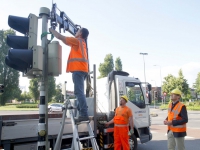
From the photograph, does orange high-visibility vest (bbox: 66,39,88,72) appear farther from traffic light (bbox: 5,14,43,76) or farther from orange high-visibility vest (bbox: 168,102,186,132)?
orange high-visibility vest (bbox: 168,102,186,132)

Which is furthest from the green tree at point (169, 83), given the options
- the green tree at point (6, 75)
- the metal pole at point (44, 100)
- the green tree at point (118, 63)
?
the metal pole at point (44, 100)

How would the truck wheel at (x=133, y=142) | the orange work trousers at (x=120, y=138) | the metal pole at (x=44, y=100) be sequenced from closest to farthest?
1. the metal pole at (x=44, y=100)
2. the orange work trousers at (x=120, y=138)
3. the truck wheel at (x=133, y=142)

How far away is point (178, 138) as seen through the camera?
512 cm

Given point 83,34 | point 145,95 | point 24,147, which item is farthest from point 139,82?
point 24,147

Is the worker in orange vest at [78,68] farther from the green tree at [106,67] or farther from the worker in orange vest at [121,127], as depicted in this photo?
the green tree at [106,67]

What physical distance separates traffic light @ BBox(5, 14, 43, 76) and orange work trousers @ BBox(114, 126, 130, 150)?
12.2 feet

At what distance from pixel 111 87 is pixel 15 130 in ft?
12.9

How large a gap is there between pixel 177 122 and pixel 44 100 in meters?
3.46

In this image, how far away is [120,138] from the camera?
6.18m

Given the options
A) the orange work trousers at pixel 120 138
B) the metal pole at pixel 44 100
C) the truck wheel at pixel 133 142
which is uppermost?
the metal pole at pixel 44 100

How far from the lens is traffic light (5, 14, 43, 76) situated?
325 centimetres

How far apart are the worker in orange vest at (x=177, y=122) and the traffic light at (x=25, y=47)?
3.72 meters

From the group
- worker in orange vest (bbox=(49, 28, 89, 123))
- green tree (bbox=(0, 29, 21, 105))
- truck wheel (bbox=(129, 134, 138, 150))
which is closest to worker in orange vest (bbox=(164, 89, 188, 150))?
truck wheel (bbox=(129, 134, 138, 150))

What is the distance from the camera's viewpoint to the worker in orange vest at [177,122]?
5102mm
